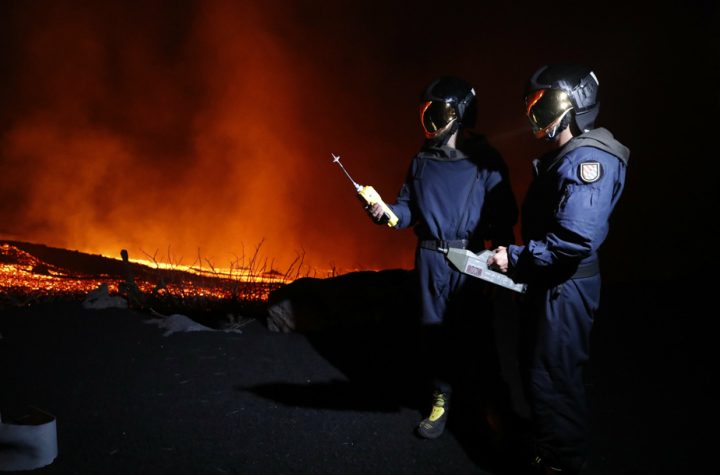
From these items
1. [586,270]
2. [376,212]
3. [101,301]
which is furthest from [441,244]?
[101,301]

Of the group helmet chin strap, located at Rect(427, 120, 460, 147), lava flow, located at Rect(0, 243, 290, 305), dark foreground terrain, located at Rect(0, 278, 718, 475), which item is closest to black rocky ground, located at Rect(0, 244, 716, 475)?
dark foreground terrain, located at Rect(0, 278, 718, 475)

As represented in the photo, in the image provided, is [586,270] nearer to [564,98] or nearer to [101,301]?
[564,98]

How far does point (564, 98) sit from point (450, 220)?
0.95 metres

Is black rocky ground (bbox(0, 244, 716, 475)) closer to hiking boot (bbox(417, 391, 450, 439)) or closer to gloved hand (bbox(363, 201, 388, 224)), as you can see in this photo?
hiking boot (bbox(417, 391, 450, 439))

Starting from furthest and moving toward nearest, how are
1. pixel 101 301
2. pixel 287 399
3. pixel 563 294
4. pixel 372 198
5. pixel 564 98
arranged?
pixel 101 301 → pixel 287 399 → pixel 372 198 → pixel 564 98 → pixel 563 294

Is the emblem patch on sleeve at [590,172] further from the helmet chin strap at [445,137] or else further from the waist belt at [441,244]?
the helmet chin strap at [445,137]

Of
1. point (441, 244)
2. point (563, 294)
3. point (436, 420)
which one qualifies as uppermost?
point (441, 244)

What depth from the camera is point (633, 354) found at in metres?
4.78

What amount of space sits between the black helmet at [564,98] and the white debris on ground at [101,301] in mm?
5301

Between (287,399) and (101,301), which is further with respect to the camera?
(101,301)

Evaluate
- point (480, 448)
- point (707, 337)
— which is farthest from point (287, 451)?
point (707, 337)

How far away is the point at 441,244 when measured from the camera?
3055 millimetres

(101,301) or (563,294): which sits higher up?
(101,301)

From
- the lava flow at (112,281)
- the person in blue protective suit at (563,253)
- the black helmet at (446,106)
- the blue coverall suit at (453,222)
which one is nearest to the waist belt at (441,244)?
the blue coverall suit at (453,222)
